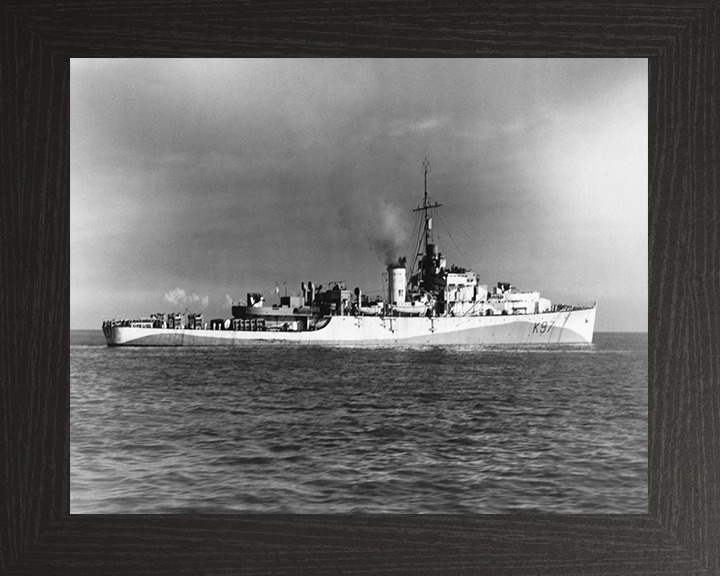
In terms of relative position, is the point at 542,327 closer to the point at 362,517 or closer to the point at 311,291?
the point at 311,291

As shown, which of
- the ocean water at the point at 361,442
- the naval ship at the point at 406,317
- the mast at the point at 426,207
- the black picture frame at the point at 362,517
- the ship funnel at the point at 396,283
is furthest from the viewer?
the ship funnel at the point at 396,283

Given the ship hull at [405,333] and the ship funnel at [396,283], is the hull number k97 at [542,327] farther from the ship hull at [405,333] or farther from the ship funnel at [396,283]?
the ship funnel at [396,283]

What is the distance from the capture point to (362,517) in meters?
2.14

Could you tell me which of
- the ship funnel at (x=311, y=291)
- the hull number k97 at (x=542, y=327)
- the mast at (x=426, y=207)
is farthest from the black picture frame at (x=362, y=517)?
the ship funnel at (x=311, y=291)

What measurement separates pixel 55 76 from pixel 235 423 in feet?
4.60

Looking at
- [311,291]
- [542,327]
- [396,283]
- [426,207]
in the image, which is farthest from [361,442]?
[542,327]

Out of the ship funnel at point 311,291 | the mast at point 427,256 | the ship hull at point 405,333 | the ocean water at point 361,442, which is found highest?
the mast at point 427,256

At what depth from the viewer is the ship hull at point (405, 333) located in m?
2.79

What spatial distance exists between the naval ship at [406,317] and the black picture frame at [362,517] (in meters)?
0.42

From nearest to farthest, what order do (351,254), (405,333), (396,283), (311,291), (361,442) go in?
(361,442), (351,254), (311,291), (396,283), (405,333)

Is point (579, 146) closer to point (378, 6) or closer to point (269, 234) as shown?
point (378, 6)

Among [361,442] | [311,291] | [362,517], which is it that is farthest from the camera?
[311,291]

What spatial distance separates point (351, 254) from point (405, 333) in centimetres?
73

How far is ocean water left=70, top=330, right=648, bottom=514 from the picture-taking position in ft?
7.88
